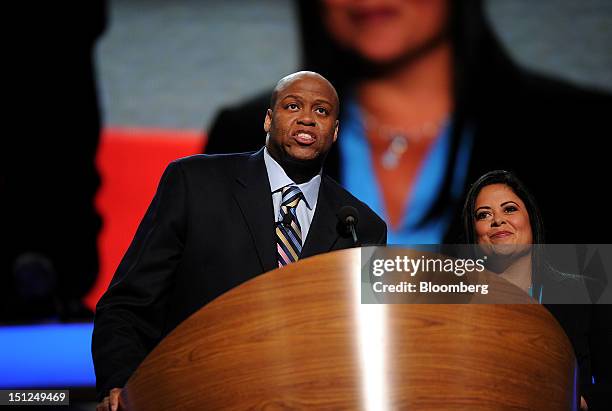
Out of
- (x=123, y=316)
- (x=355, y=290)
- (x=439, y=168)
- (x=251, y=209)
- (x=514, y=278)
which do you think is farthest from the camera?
(x=439, y=168)

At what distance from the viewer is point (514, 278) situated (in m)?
2.50

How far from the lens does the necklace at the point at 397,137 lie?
444 cm

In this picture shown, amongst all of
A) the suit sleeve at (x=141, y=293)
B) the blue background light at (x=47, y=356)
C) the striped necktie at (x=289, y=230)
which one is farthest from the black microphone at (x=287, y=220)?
the blue background light at (x=47, y=356)

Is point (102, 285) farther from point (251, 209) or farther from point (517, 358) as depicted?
point (517, 358)

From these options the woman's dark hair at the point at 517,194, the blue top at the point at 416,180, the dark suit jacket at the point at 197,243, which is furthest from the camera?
the blue top at the point at 416,180

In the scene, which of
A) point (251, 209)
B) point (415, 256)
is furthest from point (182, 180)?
point (415, 256)

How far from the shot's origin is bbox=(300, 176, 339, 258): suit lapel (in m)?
2.24

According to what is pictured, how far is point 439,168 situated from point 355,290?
311 centimetres

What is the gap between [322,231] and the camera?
7.48 ft

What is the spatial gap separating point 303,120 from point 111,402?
1.02 metres

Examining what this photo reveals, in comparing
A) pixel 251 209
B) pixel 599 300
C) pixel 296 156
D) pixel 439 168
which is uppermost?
pixel 439 168

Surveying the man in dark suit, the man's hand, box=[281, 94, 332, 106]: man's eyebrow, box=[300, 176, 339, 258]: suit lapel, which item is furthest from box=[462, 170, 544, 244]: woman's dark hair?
the man's hand

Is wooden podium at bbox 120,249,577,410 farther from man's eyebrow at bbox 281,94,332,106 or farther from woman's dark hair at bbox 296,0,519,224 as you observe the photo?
woman's dark hair at bbox 296,0,519,224

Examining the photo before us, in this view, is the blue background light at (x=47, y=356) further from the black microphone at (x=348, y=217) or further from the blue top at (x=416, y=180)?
the black microphone at (x=348, y=217)
